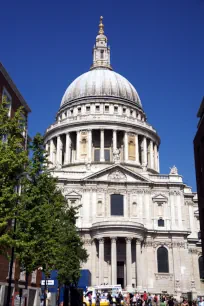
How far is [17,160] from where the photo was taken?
20938 mm

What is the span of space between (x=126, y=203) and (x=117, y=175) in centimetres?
511

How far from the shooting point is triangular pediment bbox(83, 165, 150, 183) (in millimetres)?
67875

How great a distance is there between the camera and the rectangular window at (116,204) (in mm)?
66419

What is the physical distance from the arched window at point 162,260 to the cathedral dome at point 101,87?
36.9 m

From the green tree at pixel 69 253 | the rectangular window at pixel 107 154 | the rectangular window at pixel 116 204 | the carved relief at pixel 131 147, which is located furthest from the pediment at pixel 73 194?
the green tree at pixel 69 253

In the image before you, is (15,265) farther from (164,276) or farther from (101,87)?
(101,87)

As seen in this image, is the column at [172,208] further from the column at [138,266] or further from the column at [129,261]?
the column at [129,261]

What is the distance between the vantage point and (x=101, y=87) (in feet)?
297

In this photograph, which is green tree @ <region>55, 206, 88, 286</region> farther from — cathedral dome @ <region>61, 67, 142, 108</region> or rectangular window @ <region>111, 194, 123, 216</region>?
cathedral dome @ <region>61, 67, 142, 108</region>

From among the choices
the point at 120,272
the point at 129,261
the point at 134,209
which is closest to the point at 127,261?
the point at 129,261

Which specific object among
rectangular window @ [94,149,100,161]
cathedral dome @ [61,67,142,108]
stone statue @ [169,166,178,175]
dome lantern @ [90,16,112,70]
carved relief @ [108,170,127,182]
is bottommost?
carved relief @ [108,170,127,182]

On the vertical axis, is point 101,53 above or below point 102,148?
above

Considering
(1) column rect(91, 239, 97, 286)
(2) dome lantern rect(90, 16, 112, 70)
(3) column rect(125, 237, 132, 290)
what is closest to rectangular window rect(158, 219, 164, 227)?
(3) column rect(125, 237, 132, 290)

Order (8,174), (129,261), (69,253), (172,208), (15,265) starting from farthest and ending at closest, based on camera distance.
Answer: (172,208) < (129,261) < (69,253) < (15,265) < (8,174)
